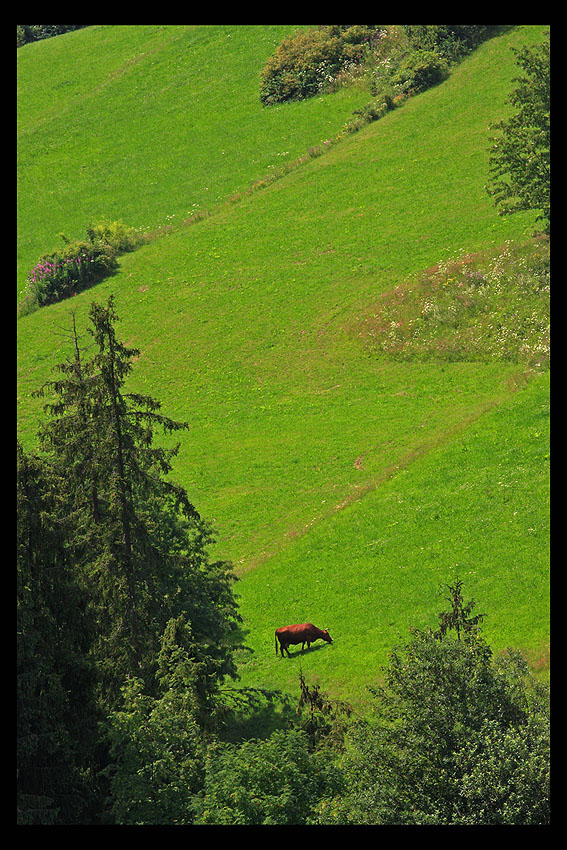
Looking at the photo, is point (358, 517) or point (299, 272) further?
point (299, 272)

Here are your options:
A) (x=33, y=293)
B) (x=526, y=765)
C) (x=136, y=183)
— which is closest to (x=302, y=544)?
(x=526, y=765)

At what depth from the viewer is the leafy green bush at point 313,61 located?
95.3 meters

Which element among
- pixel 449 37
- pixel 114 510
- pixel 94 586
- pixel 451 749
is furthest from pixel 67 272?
pixel 451 749

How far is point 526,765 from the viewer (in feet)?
71.3

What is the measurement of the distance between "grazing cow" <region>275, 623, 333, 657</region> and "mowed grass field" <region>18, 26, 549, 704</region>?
56 cm

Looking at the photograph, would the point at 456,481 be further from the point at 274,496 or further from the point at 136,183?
the point at 136,183

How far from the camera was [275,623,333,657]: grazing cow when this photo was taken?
37.1 meters

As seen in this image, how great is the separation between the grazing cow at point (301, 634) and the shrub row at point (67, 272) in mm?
47114

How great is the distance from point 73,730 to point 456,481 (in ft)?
81.5

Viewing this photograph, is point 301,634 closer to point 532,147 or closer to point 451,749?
point 451,749

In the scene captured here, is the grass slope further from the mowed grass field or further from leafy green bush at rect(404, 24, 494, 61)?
leafy green bush at rect(404, 24, 494, 61)

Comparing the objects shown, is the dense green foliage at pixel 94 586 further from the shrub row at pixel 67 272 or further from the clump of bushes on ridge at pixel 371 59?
the clump of bushes on ridge at pixel 371 59

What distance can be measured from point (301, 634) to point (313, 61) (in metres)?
73.9

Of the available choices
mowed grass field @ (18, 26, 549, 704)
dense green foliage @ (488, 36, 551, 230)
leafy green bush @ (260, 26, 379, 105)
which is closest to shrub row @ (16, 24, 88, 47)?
mowed grass field @ (18, 26, 549, 704)
